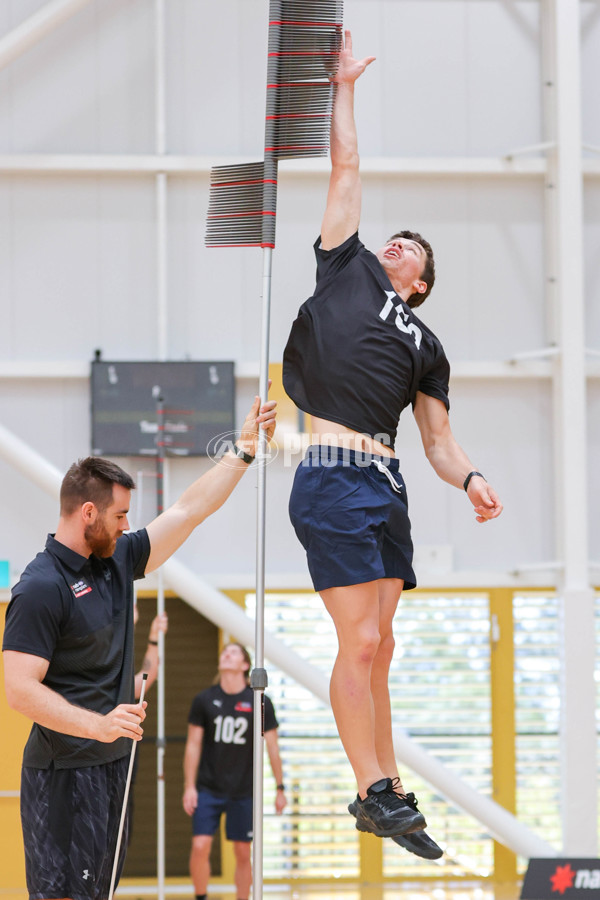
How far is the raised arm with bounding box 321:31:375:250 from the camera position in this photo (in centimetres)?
284

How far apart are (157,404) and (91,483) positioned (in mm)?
4262

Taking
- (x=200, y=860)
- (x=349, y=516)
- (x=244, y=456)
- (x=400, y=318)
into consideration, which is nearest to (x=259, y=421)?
(x=244, y=456)

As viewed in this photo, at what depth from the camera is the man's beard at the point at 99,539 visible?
3049 mm

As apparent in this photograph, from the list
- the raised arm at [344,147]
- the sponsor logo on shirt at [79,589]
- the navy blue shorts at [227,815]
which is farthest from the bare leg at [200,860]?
the raised arm at [344,147]

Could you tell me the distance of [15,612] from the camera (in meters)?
2.93

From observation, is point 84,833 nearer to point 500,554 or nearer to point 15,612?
point 15,612

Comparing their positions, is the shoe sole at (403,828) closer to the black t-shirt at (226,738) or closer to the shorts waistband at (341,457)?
the shorts waistband at (341,457)

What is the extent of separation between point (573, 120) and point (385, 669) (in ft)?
18.3

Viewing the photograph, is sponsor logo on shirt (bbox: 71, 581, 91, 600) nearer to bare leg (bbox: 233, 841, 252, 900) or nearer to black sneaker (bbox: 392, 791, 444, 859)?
black sneaker (bbox: 392, 791, 444, 859)

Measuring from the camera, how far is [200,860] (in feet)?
21.5

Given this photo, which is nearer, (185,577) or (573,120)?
(185,577)

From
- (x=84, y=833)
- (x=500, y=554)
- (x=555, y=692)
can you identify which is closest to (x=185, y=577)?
(x=500, y=554)

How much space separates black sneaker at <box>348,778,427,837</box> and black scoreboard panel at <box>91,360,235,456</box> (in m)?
4.66

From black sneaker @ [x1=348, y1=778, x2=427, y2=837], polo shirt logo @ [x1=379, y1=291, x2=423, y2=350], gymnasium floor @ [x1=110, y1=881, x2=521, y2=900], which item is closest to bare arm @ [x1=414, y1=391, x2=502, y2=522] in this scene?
polo shirt logo @ [x1=379, y1=291, x2=423, y2=350]
